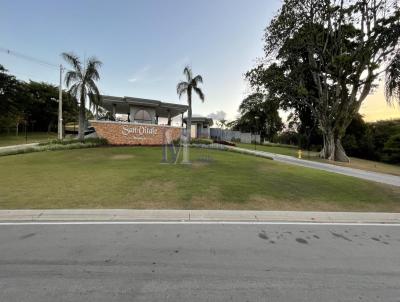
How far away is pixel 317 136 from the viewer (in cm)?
4106

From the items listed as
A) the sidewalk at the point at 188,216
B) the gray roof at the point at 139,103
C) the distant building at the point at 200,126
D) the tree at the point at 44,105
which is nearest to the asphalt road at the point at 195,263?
the sidewalk at the point at 188,216

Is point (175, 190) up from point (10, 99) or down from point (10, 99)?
down

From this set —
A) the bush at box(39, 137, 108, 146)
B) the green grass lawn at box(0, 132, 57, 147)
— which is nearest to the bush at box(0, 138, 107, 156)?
the bush at box(39, 137, 108, 146)

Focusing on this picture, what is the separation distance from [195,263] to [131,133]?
19.9 meters

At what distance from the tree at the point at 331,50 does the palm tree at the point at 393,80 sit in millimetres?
709

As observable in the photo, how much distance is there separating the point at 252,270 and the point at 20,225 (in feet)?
15.5

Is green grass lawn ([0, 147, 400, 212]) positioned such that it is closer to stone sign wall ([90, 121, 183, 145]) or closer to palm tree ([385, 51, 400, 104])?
stone sign wall ([90, 121, 183, 145])

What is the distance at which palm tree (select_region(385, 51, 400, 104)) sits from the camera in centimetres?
2036

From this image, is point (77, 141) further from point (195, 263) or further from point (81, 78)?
point (195, 263)

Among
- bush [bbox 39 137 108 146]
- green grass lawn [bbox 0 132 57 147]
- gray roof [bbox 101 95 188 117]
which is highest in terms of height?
gray roof [bbox 101 95 188 117]

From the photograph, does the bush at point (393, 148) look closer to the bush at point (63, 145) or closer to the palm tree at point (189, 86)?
the palm tree at point (189, 86)

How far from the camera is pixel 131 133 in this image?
2264cm

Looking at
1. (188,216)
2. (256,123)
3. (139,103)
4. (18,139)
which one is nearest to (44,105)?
(18,139)

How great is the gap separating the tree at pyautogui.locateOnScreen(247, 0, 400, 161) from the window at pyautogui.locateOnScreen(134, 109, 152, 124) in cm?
1131
